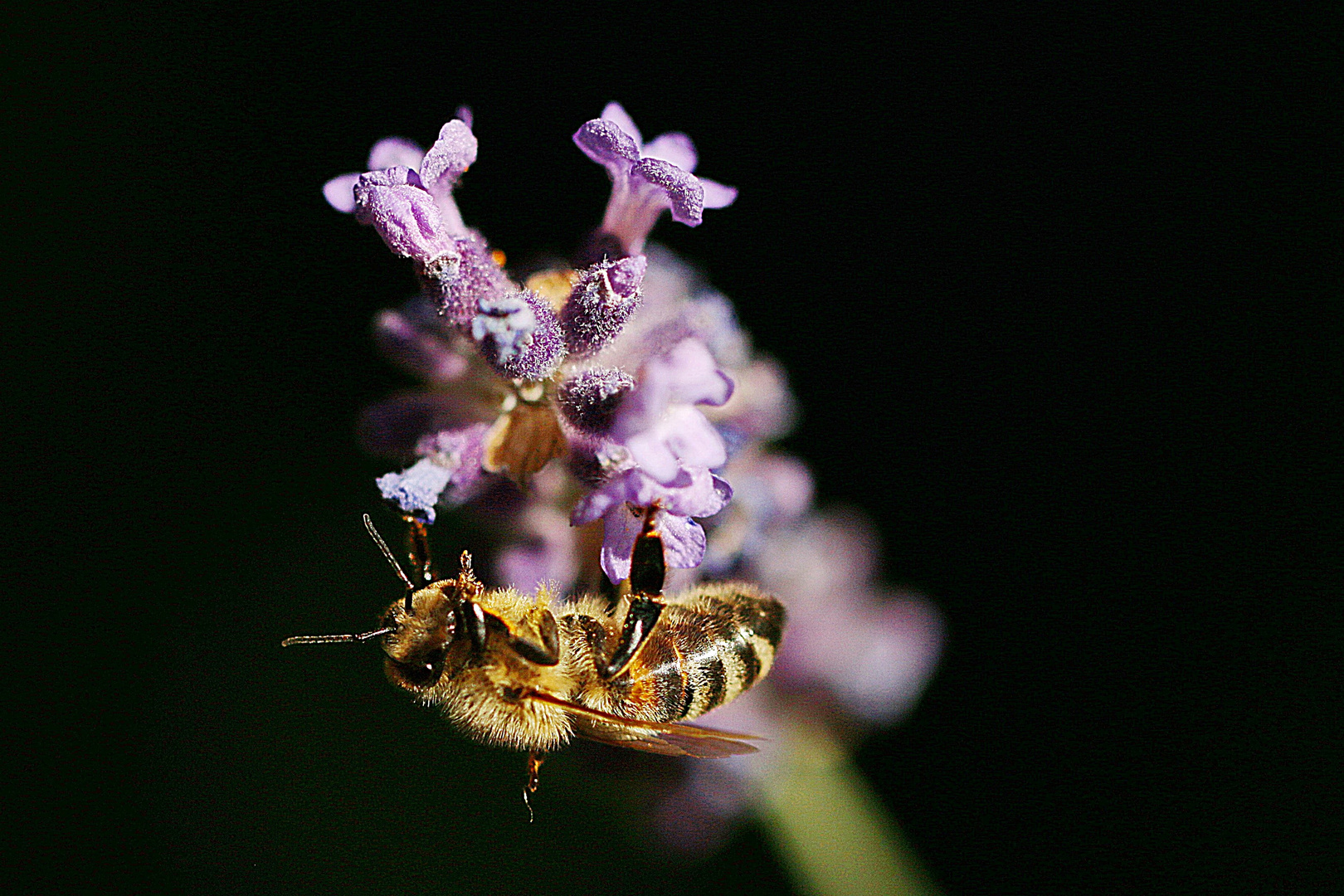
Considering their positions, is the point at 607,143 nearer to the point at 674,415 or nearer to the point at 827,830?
the point at 674,415

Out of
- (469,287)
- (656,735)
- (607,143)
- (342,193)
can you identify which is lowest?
(656,735)

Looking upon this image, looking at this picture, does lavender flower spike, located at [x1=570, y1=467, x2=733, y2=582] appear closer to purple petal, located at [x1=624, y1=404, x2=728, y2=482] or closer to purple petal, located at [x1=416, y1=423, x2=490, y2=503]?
purple petal, located at [x1=624, y1=404, x2=728, y2=482]

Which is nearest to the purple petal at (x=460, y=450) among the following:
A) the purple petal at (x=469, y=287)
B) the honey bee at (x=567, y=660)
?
the honey bee at (x=567, y=660)

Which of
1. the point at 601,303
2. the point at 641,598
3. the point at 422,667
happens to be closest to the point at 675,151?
the point at 601,303

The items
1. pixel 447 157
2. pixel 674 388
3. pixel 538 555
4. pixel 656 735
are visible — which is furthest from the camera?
pixel 538 555

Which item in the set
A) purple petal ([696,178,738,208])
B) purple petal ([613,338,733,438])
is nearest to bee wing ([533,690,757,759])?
purple petal ([613,338,733,438])

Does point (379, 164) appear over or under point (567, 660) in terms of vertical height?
over

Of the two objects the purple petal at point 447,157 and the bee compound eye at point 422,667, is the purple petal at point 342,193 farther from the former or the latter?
the bee compound eye at point 422,667
